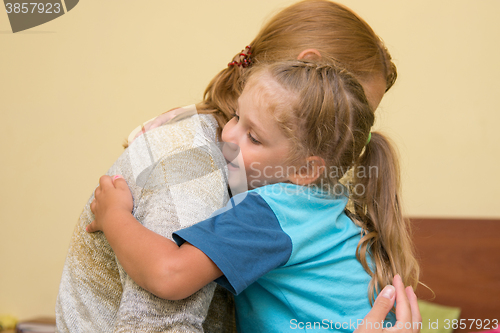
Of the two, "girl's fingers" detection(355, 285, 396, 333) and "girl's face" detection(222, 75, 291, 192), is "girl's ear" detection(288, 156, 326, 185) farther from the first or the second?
"girl's fingers" detection(355, 285, 396, 333)

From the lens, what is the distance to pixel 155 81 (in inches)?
74.4

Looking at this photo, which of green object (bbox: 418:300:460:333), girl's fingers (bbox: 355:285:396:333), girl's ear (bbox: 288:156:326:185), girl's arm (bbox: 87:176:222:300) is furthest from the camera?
green object (bbox: 418:300:460:333)

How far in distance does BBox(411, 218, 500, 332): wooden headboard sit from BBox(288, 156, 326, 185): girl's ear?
113cm

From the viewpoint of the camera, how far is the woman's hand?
689 millimetres

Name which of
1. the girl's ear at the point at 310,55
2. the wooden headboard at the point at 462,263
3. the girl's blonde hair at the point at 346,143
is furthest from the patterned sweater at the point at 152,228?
the wooden headboard at the point at 462,263

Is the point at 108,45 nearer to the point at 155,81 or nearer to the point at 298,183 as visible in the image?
the point at 155,81

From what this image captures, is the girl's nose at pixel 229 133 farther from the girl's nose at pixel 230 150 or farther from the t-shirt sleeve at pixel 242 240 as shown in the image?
the t-shirt sleeve at pixel 242 240

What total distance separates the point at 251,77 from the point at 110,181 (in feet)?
1.16

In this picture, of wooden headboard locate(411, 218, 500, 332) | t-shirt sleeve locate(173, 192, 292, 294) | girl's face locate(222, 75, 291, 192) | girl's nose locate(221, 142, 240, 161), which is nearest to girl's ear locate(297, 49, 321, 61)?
girl's face locate(222, 75, 291, 192)

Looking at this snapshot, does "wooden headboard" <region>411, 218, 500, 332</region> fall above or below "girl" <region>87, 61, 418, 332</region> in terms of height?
below

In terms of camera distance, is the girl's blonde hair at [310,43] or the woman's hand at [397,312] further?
the girl's blonde hair at [310,43]

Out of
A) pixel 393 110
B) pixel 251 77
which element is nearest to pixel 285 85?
pixel 251 77

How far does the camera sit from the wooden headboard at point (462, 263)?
1.63m

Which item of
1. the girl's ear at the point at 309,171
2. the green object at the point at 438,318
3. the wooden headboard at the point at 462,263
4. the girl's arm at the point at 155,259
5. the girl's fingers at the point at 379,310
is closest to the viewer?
the girl's arm at the point at 155,259
